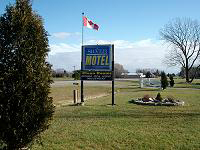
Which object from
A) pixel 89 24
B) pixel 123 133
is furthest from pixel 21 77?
pixel 89 24

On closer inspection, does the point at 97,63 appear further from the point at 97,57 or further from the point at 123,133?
the point at 123,133

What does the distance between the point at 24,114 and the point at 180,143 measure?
4.34m

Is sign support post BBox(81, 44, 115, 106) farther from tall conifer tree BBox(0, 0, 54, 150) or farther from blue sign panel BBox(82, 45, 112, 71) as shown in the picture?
tall conifer tree BBox(0, 0, 54, 150)

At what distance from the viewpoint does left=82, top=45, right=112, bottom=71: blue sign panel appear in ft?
53.8

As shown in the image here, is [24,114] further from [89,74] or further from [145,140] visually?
[89,74]

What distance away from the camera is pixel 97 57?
16656 mm

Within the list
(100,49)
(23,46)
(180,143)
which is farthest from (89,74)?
(23,46)

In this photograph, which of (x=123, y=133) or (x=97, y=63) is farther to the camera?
(x=97, y=63)

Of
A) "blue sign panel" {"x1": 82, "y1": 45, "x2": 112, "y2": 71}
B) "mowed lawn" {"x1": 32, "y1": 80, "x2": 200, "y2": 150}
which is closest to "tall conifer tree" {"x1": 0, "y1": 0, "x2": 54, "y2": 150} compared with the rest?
"mowed lawn" {"x1": 32, "y1": 80, "x2": 200, "y2": 150}

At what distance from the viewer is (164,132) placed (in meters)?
8.15

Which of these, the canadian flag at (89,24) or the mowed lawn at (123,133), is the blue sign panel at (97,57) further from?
the mowed lawn at (123,133)

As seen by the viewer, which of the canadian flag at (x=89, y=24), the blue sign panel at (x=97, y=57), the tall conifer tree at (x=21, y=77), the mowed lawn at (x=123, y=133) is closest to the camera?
the tall conifer tree at (x=21, y=77)

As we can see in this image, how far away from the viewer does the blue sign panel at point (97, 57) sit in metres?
16.4

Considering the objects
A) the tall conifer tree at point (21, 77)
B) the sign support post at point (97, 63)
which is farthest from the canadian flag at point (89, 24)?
the tall conifer tree at point (21, 77)
